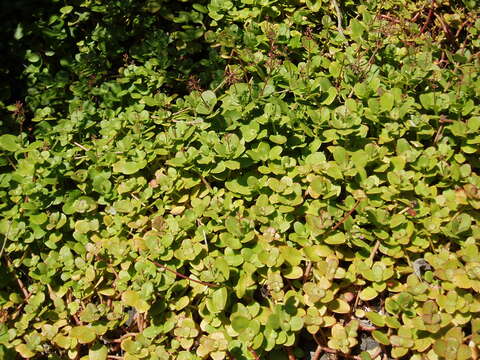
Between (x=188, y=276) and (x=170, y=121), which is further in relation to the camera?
(x=170, y=121)

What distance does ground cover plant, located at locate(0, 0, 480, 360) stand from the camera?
6.20ft

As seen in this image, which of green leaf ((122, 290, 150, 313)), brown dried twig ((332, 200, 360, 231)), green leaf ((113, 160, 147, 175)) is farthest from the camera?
green leaf ((113, 160, 147, 175))

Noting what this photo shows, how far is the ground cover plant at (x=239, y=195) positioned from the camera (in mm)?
1891

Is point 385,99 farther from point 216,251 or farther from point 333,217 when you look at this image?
point 216,251

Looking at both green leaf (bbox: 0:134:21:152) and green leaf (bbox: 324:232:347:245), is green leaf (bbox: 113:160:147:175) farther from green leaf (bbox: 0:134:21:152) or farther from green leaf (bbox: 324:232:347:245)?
green leaf (bbox: 324:232:347:245)

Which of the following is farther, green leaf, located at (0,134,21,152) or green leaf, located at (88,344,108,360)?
green leaf, located at (0,134,21,152)

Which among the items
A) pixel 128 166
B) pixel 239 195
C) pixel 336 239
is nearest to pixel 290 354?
pixel 336 239

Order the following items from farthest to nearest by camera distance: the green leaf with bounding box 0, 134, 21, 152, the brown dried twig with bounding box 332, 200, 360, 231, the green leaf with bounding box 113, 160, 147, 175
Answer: the green leaf with bounding box 0, 134, 21, 152 → the green leaf with bounding box 113, 160, 147, 175 → the brown dried twig with bounding box 332, 200, 360, 231

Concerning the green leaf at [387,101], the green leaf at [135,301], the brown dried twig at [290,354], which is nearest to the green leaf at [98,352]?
the green leaf at [135,301]

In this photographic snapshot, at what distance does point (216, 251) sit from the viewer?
6.57ft

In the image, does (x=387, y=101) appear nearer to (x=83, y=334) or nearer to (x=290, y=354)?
(x=290, y=354)

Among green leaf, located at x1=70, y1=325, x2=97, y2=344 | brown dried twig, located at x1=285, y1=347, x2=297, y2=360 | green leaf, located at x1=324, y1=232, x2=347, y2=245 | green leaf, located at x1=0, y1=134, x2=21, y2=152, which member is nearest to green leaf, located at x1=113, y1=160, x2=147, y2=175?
green leaf, located at x1=0, y1=134, x2=21, y2=152

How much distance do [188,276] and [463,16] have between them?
7.97 feet

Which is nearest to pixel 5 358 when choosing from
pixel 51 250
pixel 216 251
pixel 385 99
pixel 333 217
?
pixel 51 250
